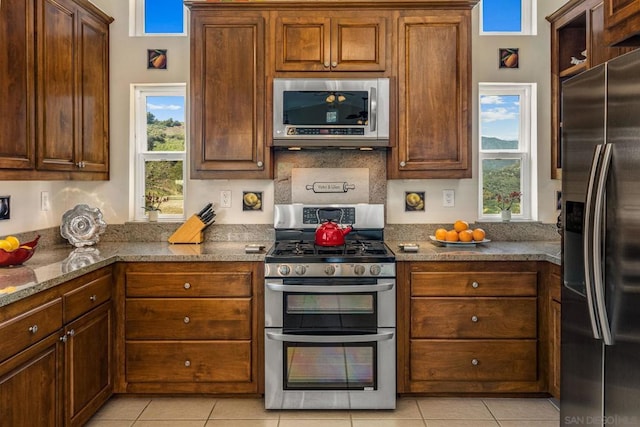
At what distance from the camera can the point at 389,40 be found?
10.5 ft

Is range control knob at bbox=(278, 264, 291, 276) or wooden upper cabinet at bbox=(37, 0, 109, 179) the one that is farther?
range control knob at bbox=(278, 264, 291, 276)

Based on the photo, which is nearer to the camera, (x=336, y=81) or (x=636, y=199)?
(x=636, y=199)

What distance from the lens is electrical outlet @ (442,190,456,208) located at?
3.57 m

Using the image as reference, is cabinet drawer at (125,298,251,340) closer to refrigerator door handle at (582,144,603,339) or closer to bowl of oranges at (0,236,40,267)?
bowl of oranges at (0,236,40,267)

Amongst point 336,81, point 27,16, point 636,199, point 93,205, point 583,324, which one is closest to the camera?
point 636,199

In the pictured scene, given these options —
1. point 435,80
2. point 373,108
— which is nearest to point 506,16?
point 435,80

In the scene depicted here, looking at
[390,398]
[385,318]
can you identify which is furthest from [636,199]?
[390,398]

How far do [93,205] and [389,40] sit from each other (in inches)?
88.3

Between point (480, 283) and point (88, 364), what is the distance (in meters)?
2.10

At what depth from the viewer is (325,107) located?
312 centimetres

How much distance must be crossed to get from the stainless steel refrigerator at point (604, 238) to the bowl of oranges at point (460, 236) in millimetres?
1098

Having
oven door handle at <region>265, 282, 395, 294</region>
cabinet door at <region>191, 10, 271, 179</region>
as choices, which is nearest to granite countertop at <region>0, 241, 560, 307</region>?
oven door handle at <region>265, 282, 395, 294</region>

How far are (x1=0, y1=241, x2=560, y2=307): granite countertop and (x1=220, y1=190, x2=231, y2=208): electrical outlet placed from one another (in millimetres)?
257

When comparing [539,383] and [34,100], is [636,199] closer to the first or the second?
[539,383]
